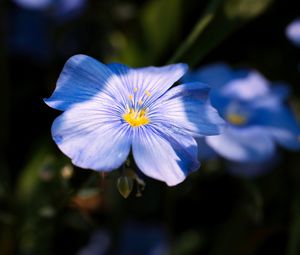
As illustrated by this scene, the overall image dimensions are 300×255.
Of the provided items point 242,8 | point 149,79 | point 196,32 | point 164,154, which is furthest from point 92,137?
point 242,8

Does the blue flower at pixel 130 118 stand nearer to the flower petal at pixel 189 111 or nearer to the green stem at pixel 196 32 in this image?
the flower petal at pixel 189 111

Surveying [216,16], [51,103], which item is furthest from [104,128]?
[216,16]

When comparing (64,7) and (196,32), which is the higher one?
(196,32)

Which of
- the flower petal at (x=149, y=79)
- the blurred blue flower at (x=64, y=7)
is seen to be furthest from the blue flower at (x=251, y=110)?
the blurred blue flower at (x=64, y=7)

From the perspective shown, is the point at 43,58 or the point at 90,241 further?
the point at 43,58

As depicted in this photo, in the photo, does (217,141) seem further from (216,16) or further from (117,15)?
(117,15)

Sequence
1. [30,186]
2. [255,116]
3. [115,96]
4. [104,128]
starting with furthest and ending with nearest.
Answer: [30,186], [255,116], [115,96], [104,128]

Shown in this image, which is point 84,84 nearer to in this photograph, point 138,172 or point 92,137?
point 92,137
